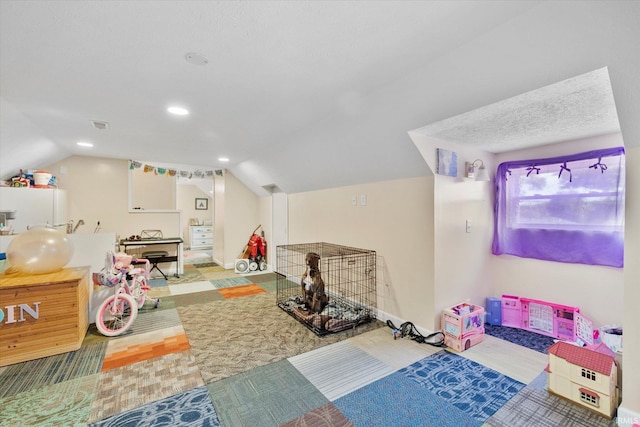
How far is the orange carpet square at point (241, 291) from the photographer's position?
452cm

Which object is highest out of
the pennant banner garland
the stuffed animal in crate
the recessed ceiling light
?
the recessed ceiling light

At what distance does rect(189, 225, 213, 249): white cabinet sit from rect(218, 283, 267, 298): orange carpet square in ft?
15.8

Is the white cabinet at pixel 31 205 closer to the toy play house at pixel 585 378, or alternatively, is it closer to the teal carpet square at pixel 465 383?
the teal carpet square at pixel 465 383

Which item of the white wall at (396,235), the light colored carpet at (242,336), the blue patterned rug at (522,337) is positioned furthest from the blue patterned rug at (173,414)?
the blue patterned rug at (522,337)

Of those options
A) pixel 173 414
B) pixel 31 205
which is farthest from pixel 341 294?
pixel 31 205

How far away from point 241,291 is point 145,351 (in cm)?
206

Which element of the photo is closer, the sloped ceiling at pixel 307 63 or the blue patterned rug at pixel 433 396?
the sloped ceiling at pixel 307 63

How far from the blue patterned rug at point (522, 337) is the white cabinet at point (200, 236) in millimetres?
8274

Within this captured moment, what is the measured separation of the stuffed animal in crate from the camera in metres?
3.42

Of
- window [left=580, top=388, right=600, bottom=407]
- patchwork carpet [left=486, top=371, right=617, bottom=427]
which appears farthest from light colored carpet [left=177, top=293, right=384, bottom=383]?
window [left=580, top=388, right=600, bottom=407]

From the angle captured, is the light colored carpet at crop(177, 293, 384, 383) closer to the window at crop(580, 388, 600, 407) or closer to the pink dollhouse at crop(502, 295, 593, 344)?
the pink dollhouse at crop(502, 295, 593, 344)

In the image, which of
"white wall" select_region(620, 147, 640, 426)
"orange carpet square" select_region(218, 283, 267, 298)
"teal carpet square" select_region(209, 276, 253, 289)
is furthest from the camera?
"teal carpet square" select_region(209, 276, 253, 289)

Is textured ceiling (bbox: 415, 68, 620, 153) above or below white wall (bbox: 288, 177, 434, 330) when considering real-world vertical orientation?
above

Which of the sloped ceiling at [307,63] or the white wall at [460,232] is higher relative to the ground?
the sloped ceiling at [307,63]
